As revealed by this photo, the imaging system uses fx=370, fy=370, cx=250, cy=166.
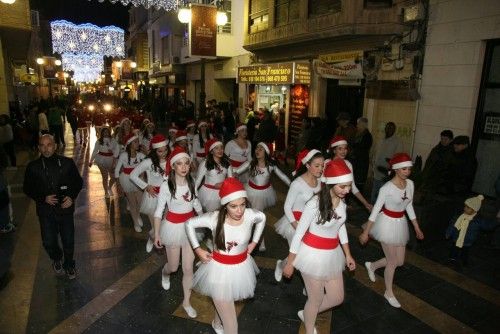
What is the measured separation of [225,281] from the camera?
3.70m

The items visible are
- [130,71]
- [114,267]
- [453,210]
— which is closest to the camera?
[114,267]

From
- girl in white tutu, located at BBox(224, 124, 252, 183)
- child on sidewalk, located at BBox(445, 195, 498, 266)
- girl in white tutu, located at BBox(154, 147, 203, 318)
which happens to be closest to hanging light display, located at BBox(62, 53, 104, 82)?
girl in white tutu, located at BBox(224, 124, 252, 183)

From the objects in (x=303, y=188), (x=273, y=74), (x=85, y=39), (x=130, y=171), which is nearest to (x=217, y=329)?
(x=303, y=188)

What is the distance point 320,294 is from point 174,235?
1902mm

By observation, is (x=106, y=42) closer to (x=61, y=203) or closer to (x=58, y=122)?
(x=58, y=122)

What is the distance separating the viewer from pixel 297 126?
1653 centimetres

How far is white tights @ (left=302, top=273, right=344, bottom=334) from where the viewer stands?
404 centimetres

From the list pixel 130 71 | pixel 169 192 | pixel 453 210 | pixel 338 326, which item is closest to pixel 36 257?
pixel 169 192

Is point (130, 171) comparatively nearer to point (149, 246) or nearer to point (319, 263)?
point (149, 246)

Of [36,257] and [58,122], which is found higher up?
[58,122]

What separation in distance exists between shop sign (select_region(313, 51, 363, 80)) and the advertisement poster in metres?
2.32

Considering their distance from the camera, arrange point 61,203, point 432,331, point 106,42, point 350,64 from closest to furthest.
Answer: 1. point 432,331
2. point 61,203
3. point 350,64
4. point 106,42

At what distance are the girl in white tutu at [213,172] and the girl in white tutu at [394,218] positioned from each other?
8.68 ft

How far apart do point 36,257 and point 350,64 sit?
10.6 m
